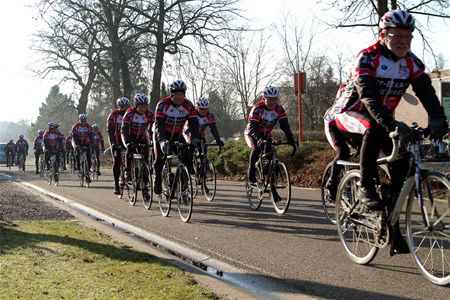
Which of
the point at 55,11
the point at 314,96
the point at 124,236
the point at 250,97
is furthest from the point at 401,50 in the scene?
the point at 314,96

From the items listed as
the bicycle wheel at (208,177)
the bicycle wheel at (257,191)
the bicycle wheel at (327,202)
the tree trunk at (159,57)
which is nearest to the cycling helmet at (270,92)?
the bicycle wheel at (257,191)

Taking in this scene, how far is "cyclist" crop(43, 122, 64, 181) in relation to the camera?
19.2 m

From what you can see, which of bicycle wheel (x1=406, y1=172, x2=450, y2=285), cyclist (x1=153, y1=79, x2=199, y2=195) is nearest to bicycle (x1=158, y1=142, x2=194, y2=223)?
cyclist (x1=153, y1=79, x2=199, y2=195)

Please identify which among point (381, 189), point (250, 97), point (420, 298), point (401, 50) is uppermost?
point (250, 97)

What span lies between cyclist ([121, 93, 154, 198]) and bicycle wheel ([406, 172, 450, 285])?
7.33 meters

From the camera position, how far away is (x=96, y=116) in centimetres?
8294

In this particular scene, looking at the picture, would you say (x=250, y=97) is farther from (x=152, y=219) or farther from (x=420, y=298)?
(x=420, y=298)

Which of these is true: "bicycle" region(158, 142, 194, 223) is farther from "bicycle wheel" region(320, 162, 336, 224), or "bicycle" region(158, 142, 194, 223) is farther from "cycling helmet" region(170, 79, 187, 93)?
"bicycle wheel" region(320, 162, 336, 224)

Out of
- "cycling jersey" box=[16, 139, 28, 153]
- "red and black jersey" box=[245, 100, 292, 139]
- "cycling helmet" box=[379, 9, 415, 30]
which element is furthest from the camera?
"cycling jersey" box=[16, 139, 28, 153]

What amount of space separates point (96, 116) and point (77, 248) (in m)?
78.7

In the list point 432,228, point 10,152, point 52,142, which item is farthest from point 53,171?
point 10,152

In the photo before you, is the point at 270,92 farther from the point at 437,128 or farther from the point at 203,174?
the point at 437,128

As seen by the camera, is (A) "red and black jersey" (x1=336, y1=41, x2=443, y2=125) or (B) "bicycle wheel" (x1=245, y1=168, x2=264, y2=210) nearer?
(A) "red and black jersey" (x1=336, y1=41, x2=443, y2=125)

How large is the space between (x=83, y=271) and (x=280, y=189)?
4.62 m
